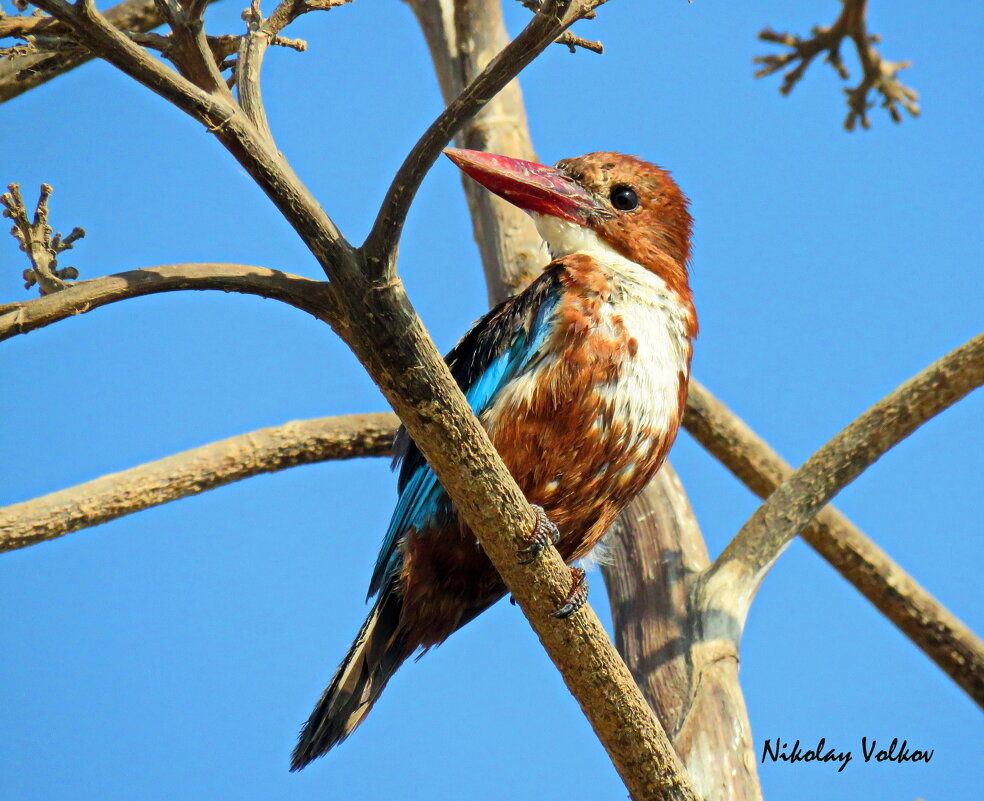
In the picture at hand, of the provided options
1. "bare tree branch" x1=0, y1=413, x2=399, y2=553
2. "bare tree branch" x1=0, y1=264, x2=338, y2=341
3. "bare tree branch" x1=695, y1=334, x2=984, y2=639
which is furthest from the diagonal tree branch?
"bare tree branch" x1=0, y1=264, x2=338, y2=341

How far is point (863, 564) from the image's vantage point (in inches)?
188

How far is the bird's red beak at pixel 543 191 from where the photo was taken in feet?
12.5

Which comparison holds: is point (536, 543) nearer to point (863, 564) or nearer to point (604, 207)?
point (604, 207)

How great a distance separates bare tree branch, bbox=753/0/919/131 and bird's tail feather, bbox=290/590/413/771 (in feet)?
13.9

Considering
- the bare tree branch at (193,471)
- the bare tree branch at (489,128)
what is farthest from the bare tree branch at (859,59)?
the bare tree branch at (193,471)

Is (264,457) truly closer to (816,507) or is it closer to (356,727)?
(356,727)

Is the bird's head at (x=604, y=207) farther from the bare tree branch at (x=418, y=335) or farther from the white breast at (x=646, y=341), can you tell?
the bare tree branch at (x=418, y=335)

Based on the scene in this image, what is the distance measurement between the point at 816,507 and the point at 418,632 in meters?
1.70

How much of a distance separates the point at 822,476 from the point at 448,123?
245 centimetres

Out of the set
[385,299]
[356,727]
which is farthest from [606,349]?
[356,727]

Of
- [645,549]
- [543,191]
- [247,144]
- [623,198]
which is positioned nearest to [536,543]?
[247,144]

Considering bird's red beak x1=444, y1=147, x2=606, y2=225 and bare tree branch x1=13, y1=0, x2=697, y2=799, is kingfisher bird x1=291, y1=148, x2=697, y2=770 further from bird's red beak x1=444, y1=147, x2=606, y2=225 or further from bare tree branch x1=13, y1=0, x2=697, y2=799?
bare tree branch x1=13, y1=0, x2=697, y2=799

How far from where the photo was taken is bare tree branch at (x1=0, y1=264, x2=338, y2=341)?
8.03 ft

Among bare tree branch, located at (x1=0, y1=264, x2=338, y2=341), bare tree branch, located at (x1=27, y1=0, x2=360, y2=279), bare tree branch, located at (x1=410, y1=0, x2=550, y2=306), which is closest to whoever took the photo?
bare tree branch, located at (x1=27, y1=0, x2=360, y2=279)
